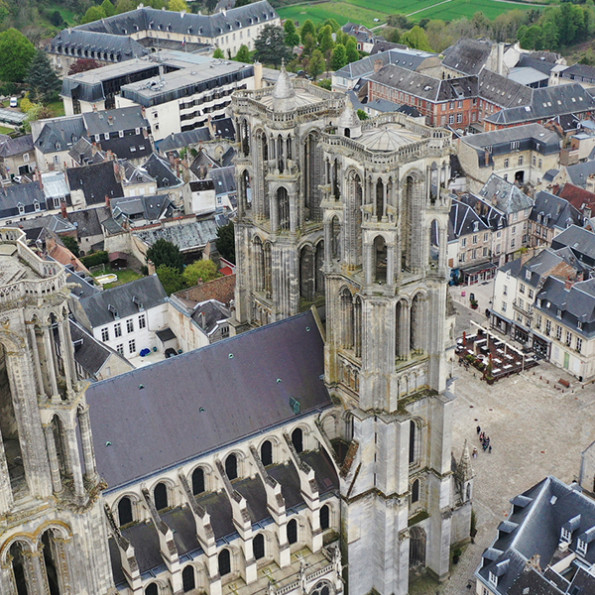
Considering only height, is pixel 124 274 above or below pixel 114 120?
below

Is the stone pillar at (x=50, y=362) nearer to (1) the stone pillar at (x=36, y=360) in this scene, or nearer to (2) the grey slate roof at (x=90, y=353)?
(1) the stone pillar at (x=36, y=360)

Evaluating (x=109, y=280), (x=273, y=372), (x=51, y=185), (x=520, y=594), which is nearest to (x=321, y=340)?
(x=273, y=372)

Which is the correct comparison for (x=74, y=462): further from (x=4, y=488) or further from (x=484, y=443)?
(x=484, y=443)

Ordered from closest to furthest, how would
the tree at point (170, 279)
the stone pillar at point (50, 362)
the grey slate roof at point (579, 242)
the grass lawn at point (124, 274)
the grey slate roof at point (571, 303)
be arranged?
the stone pillar at point (50, 362) < the grey slate roof at point (571, 303) < the grey slate roof at point (579, 242) < the tree at point (170, 279) < the grass lawn at point (124, 274)

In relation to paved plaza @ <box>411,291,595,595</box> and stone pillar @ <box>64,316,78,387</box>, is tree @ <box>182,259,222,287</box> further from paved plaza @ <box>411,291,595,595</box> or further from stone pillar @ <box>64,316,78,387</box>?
stone pillar @ <box>64,316,78,387</box>

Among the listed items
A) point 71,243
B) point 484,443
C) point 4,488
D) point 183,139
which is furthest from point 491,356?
point 183,139

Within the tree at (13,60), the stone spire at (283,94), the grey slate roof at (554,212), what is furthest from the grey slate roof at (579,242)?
the tree at (13,60)

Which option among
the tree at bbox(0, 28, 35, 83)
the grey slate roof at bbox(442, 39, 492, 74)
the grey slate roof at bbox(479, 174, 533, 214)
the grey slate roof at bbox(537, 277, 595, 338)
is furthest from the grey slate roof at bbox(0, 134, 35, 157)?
the grey slate roof at bbox(537, 277, 595, 338)

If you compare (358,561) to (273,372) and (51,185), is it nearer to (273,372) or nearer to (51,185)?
(273,372)
